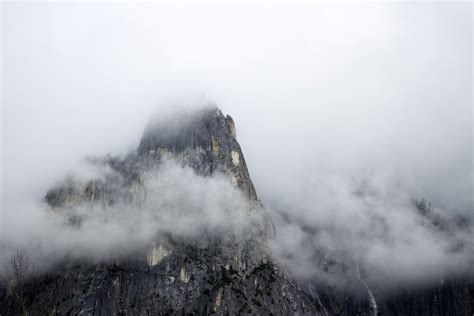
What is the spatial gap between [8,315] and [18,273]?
427 feet

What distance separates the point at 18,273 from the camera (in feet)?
303

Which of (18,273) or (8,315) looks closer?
(18,273)

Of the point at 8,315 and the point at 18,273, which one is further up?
the point at 18,273

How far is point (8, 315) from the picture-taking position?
199000mm
